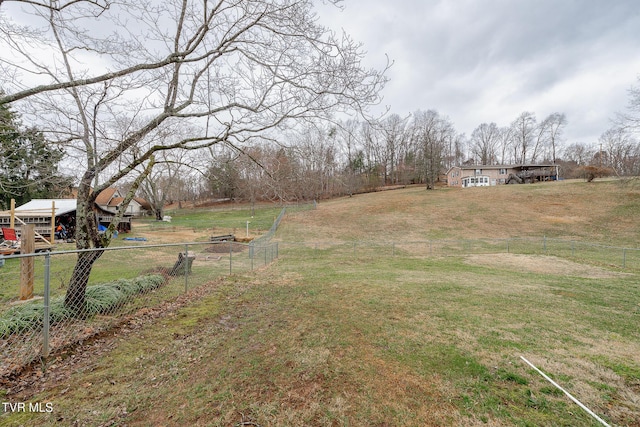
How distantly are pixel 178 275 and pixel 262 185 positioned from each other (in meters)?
5.49

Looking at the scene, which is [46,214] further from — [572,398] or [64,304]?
[572,398]

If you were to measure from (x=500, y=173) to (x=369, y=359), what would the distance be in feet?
200

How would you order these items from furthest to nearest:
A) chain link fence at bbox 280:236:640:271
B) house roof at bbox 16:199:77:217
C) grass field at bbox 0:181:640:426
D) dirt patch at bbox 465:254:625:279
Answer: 1. house roof at bbox 16:199:77:217
2. chain link fence at bbox 280:236:640:271
3. dirt patch at bbox 465:254:625:279
4. grass field at bbox 0:181:640:426

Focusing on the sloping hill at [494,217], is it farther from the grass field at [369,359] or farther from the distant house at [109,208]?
the distant house at [109,208]

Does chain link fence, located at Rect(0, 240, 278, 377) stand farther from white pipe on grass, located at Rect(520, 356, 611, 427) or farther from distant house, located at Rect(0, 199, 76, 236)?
distant house, located at Rect(0, 199, 76, 236)

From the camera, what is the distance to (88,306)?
4.89m

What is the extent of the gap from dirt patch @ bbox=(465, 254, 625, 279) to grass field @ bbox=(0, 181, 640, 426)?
212 centimetres

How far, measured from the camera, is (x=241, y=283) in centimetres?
849

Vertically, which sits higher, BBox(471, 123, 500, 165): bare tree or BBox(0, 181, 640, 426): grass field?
BBox(471, 123, 500, 165): bare tree

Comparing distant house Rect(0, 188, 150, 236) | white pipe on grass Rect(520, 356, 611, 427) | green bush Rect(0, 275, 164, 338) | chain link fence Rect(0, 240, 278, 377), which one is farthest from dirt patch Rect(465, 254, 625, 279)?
distant house Rect(0, 188, 150, 236)

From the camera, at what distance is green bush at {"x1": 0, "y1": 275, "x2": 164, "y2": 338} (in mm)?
3877

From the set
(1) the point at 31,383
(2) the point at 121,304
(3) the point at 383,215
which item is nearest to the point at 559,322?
(1) the point at 31,383

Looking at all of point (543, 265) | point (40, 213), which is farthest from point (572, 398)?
point (40, 213)

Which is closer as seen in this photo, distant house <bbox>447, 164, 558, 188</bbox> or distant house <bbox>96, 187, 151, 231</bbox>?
distant house <bbox>96, 187, 151, 231</bbox>
